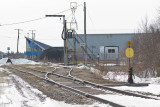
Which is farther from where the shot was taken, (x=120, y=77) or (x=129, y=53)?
(x=120, y=77)

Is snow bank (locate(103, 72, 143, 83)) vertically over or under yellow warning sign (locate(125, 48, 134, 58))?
under

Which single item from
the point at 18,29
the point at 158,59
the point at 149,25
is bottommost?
the point at 158,59

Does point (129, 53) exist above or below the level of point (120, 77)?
above

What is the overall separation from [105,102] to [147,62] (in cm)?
1165

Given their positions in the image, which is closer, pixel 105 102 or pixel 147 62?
pixel 105 102

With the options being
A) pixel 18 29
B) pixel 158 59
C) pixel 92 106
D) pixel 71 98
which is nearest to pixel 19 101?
pixel 71 98

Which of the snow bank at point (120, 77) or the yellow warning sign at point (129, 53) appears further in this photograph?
the snow bank at point (120, 77)

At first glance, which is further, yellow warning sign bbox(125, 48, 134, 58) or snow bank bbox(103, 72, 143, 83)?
snow bank bbox(103, 72, 143, 83)

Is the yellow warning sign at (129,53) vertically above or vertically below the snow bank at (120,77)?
above

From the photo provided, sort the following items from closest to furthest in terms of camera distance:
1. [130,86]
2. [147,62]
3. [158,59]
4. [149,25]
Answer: [130,86] → [158,59] → [147,62] → [149,25]

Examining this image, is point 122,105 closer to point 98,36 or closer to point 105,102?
point 105,102

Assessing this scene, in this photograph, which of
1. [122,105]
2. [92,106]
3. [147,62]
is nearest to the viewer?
[122,105]

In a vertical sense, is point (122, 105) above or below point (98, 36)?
below

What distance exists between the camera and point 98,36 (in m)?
72.7
